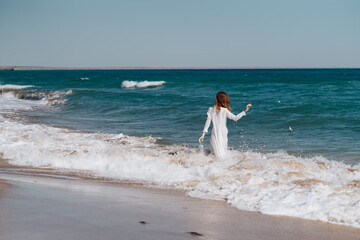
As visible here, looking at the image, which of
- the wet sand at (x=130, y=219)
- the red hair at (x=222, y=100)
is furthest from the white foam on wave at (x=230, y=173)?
the red hair at (x=222, y=100)

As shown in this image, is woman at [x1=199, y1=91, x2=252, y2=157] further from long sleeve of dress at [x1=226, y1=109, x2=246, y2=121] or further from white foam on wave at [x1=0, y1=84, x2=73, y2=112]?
white foam on wave at [x1=0, y1=84, x2=73, y2=112]

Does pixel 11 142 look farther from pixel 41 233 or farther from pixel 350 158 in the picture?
pixel 350 158

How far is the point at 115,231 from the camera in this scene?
3947mm

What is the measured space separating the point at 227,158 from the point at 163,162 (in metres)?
1.39

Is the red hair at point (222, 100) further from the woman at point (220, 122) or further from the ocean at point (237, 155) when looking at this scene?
the ocean at point (237, 155)

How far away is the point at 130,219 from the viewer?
172 inches

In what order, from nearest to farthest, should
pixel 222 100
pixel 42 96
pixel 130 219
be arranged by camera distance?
pixel 130 219, pixel 222 100, pixel 42 96

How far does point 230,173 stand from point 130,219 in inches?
113

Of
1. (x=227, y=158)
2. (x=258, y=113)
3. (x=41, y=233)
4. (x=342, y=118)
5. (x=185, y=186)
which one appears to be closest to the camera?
(x=41, y=233)

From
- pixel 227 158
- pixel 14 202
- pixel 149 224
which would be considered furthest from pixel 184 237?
pixel 227 158

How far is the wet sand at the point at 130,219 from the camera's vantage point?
390cm

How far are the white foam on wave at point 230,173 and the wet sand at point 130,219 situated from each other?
392 mm

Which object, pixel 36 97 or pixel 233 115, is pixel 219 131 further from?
pixel 36 97

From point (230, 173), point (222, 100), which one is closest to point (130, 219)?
point (230, 173)
